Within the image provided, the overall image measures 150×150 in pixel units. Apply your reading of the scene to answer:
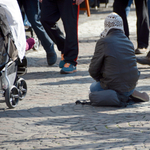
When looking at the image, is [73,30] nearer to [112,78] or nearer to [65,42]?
[65,42]

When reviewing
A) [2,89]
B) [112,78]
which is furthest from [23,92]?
[112,78]

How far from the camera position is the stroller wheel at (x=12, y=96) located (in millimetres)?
4591

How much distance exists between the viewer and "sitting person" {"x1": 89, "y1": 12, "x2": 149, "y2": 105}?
183 inches

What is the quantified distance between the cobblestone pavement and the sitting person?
0.30 m

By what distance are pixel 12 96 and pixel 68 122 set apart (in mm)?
941

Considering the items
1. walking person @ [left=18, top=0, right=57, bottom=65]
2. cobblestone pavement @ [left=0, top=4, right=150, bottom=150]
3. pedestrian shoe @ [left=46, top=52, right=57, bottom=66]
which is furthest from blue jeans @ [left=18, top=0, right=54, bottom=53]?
cobblestone pavement @ [left=0, top=4, right=150, bottom=150]

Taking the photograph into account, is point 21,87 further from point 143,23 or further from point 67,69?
point 143,23

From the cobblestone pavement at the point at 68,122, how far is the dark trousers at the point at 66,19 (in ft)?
2.12

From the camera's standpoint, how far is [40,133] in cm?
378

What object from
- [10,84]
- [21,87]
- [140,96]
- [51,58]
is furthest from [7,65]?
[51,58]

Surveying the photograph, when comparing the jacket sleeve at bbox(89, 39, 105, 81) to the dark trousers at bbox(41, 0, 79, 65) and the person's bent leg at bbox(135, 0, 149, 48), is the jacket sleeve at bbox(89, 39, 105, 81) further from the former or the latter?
the person's bent leg at bbox(135, 0, 149, 48)

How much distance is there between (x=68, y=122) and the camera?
412cm

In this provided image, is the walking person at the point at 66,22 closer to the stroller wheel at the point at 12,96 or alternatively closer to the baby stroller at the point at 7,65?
the baby stroller at the point at 7,65

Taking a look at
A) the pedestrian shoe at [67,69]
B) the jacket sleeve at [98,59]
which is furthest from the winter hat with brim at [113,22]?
the pedestrian shoe at [67,69]
